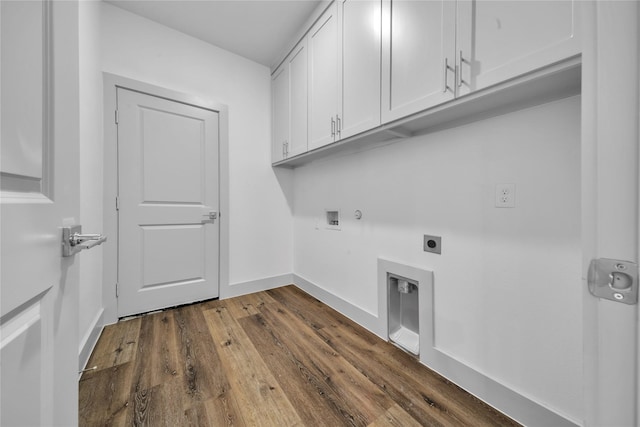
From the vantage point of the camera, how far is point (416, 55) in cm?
120

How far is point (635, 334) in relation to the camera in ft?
1.16

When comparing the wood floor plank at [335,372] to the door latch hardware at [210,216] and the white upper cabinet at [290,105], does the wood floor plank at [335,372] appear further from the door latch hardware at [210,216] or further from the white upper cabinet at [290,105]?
the white upper cabinet at [290,105]

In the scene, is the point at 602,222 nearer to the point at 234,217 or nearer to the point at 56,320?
the point at 56,320

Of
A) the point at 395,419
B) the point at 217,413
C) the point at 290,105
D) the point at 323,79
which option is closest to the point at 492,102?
the point at 323,79

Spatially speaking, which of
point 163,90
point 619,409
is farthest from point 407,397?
point 163,90

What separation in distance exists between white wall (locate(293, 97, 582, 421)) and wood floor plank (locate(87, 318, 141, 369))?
178 cm

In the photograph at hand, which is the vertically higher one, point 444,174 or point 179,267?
point 444,174

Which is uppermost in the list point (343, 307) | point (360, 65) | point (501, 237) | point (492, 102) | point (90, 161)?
point (360, 65)

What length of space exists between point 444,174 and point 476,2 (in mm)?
747

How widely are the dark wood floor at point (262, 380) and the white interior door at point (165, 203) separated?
1.14ft

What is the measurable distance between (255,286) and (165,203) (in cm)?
118

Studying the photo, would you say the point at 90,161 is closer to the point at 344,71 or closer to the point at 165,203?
the point at 165,203

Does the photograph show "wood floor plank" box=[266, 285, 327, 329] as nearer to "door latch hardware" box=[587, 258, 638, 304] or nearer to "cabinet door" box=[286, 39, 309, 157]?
"cabinet door" box=[286, 39, 309, 157]

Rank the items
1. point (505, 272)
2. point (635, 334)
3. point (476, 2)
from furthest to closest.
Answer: point (505, 272) → point (476, 2) → point (635, 334)
